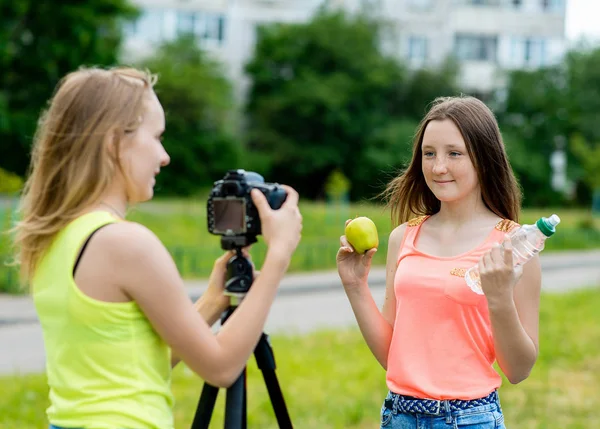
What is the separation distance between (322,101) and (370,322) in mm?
28550

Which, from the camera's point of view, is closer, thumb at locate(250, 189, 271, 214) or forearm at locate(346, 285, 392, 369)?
thumb at locate(250, 189, 271, 214)

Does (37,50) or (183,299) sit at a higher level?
(37,50)

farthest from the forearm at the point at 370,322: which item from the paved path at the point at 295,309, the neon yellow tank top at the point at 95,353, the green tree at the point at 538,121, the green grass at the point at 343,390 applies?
the green tree at the point at 538,121

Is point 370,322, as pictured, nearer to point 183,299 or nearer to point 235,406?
point 235,406

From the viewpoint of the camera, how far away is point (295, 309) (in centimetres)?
1152

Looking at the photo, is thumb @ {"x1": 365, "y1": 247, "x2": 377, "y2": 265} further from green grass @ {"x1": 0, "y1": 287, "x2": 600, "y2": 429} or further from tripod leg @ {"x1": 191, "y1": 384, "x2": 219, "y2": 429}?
green grass @ {"x1": 0, "y1": 287, "x2": 600, "y2": 429}

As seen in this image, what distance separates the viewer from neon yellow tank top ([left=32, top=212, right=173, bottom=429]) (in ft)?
6.15

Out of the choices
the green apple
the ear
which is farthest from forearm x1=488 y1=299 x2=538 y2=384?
the ear

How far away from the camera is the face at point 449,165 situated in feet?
8.02

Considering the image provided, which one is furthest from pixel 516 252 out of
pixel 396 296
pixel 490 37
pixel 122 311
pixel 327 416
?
pixel 490 37

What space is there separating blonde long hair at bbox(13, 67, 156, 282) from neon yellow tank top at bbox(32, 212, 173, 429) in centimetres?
6

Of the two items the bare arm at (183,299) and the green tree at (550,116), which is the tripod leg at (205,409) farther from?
the green tree at (550,116)

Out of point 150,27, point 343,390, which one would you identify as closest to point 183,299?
point 343,390

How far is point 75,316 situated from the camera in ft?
6.18
